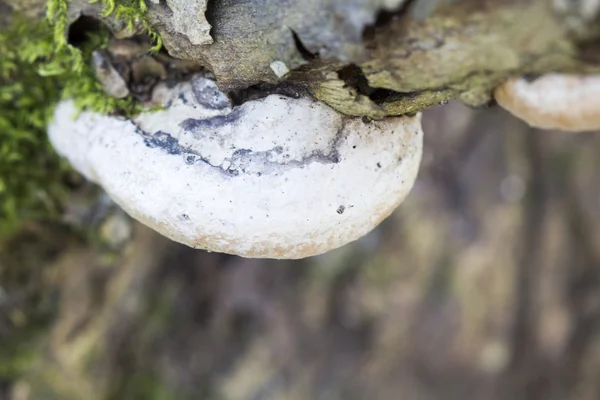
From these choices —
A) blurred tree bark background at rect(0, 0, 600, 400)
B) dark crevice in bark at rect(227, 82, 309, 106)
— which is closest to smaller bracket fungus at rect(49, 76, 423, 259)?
dark crevice in bark at rect(227, 82, 309, 106)

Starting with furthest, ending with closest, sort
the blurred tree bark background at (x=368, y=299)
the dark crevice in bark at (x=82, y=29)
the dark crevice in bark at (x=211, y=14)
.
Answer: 1. the blurred tree bark background at (x=368, y=299)
2. the dark crevice in bark at (x=82, y=29)
3. the dark crevice in bark at (x=211, y=14)

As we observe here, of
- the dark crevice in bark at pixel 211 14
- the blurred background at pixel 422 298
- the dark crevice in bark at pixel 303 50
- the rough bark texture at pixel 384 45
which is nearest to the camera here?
the rough bark texture at pixel 384 45

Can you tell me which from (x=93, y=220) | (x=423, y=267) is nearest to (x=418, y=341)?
(x=423, y=267)

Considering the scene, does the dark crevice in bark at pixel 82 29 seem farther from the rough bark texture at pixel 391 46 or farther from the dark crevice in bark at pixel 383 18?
the dark crevice in bark at pixel 383 18

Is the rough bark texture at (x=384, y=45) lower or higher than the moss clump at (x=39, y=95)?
higher

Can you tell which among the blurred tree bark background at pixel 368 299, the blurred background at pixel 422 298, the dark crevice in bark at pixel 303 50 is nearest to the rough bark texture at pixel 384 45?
the dark crevice in bark at pixel 303 50

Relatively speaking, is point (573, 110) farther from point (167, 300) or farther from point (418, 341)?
point (418, 341)

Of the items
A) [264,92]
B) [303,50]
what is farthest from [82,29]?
[303,50]
